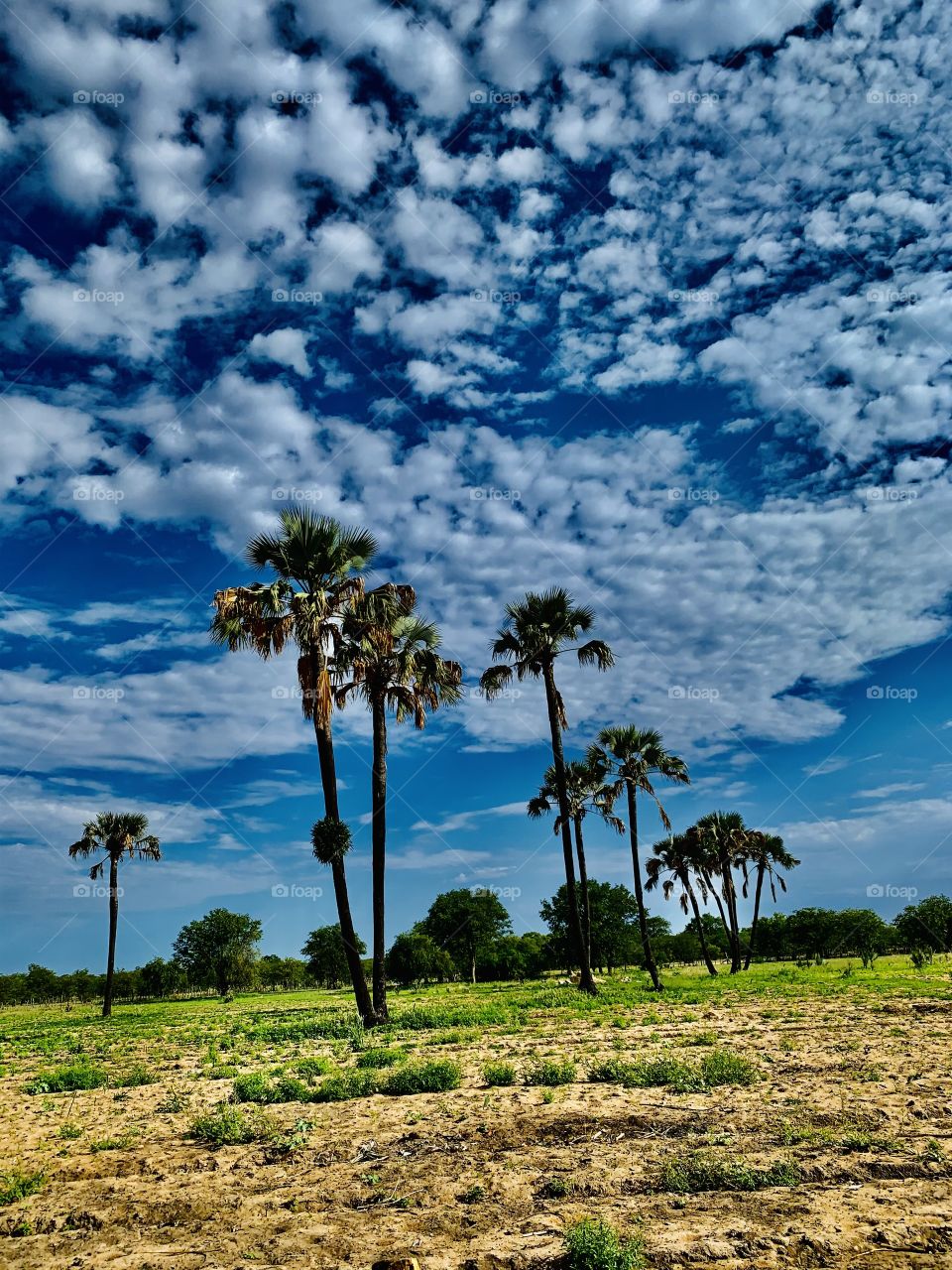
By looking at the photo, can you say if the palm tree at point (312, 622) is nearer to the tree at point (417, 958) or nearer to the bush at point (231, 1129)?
the bush at point (231, 1129)

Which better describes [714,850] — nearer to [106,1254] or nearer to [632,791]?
[632,791]

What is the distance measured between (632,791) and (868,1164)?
2948cm

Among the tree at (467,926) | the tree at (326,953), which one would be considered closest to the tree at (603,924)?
the tree at (467,926)

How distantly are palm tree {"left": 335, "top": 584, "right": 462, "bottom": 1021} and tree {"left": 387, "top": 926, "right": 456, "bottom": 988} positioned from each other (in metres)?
62.6

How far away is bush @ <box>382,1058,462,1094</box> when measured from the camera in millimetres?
11531

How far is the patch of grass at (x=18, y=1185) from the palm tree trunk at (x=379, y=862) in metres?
13.6

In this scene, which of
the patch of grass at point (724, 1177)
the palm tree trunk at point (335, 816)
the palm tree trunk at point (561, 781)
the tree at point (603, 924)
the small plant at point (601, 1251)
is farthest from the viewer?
the tree at point (603, 924)

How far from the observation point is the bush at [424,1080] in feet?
37.8

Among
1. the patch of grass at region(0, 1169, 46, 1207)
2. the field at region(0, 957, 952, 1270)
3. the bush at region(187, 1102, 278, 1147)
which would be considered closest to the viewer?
the field at region(0, 957, 952, 1270)

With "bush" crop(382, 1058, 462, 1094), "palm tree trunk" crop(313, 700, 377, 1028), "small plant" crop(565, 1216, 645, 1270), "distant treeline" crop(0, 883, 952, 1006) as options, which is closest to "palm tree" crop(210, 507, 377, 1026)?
"palm tree trunk" crop(313, 700, 377, 1028)

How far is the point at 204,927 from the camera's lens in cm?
8250

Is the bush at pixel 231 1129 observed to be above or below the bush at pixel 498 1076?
above

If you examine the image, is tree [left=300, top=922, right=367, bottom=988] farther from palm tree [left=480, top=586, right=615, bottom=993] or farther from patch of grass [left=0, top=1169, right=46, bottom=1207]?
patch of grass [left=0, top=1169, right=46, bottom=1207]

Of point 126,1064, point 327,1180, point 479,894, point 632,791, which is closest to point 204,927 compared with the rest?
point 479,894
